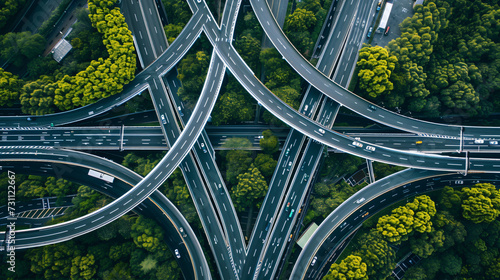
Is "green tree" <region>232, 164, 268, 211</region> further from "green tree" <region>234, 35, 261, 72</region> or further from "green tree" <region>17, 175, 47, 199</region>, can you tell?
"green tree" <region>17, 175, 47, 199</region>

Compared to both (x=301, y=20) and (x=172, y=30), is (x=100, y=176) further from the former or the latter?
(x=301, y=20)

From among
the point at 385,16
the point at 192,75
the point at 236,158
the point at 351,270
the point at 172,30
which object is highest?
the point at 172,30

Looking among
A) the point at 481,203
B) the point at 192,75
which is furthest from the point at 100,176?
the point at 481,203

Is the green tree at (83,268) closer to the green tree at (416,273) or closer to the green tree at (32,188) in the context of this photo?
the green tree at (32,188)

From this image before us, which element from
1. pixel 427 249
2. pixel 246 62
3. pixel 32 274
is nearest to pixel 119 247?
pixel 32 274

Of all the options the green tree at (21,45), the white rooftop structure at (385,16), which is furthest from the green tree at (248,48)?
the green tree at (21,45)
